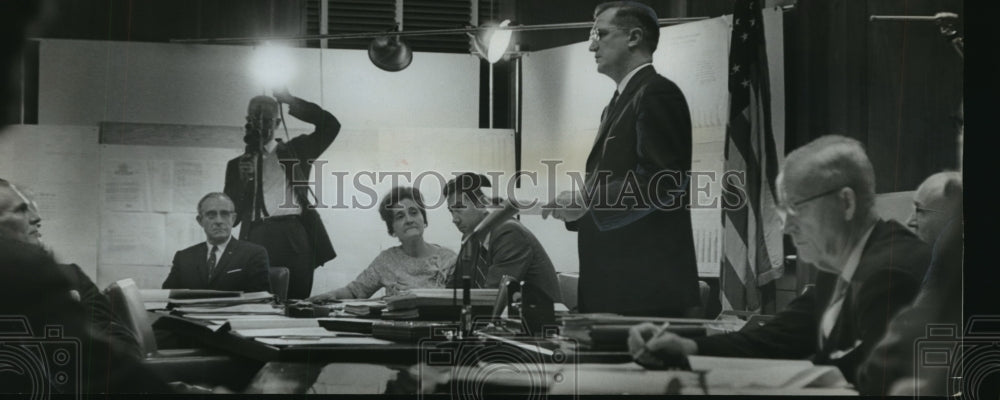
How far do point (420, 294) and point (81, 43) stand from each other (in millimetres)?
1608

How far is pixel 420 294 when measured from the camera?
4457 mm

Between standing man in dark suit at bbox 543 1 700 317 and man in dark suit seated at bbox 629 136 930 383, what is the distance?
1.20ft

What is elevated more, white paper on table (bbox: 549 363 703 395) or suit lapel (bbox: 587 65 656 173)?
suit lapel (bbox: 587 65 656 173)

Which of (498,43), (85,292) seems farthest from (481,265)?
(85,292)

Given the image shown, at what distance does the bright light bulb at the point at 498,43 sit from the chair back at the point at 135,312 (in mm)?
1616

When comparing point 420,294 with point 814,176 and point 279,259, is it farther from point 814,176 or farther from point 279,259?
point 814,176

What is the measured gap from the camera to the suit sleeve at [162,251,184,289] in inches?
175

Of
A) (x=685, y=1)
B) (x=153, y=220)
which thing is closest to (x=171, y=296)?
(x=153, y=220)

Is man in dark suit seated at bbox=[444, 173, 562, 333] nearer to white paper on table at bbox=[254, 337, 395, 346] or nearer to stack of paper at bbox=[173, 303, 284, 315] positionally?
white paper on table at bbox=[254, 337, 395, 346]

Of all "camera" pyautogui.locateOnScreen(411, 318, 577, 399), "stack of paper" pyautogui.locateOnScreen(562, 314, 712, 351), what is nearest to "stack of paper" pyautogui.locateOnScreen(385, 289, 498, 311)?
"camera" pyautogui.locateOnScreen(411, 318, 577, 399)

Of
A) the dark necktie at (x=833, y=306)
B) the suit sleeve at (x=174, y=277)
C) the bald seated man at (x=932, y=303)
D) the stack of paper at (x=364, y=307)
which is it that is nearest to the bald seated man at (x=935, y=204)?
the bald seated man at (x=932, y=303)

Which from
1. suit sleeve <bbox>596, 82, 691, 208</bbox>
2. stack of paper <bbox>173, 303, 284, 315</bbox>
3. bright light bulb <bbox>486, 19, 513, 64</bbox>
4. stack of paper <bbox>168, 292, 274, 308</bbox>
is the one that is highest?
bright light bulb <bbox>486, 19, 513, 64</bbox>

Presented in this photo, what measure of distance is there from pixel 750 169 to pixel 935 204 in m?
0.79

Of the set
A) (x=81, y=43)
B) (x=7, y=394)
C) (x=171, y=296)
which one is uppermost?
(x=81, y=43)
